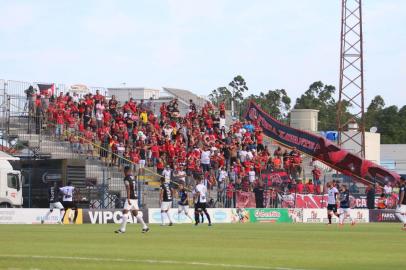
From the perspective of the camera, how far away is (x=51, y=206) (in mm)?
48531

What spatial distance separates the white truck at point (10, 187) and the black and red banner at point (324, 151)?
87.1 feet

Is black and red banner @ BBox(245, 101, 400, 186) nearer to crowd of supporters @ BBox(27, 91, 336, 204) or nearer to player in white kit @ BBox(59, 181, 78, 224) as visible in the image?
crowd of supporters @ BBox(27, 91, 336, 204)

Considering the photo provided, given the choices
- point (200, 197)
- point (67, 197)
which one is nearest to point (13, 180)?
point (67, 197)

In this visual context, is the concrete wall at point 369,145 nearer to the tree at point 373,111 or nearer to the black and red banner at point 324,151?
the black and red banner at point 324,151

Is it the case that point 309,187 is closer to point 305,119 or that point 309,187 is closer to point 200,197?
point 200,197

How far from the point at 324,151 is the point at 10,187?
1079 inches

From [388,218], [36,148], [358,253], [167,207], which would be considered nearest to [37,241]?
[358,253]

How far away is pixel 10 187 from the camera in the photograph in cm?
5144

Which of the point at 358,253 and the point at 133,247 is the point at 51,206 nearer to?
the point at 133,247

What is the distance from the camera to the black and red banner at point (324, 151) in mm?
69438

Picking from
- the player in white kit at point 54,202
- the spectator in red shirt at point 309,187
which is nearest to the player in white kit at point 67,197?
the player in white kit at point 54,202

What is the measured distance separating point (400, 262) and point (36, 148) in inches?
1581

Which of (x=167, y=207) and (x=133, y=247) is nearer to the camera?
(x=133, y=247)

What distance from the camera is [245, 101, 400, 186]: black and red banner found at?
6944 cm
